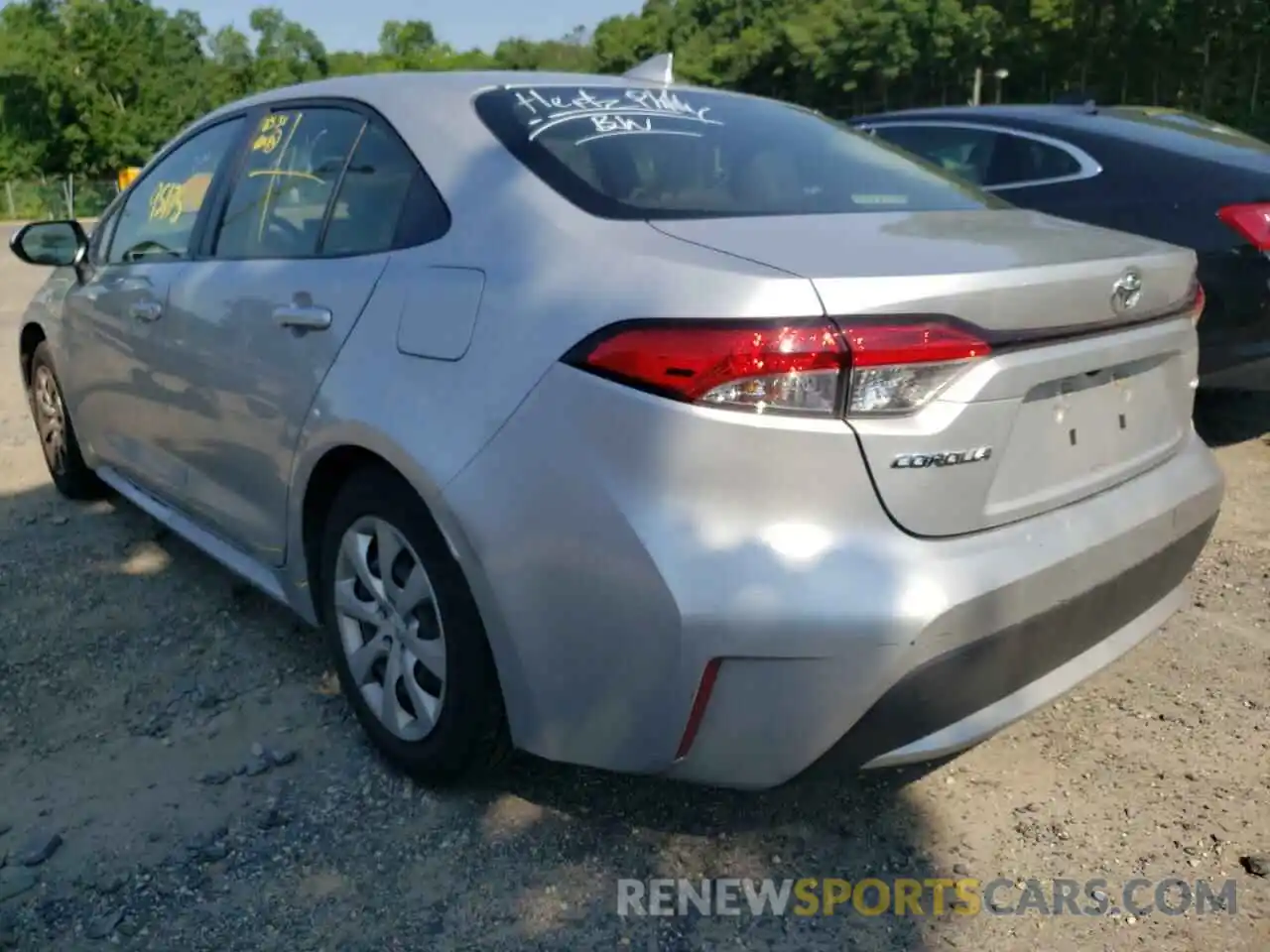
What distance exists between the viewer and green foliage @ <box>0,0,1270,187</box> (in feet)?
140

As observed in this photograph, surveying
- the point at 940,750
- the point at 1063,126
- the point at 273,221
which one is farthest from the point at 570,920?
the point at 1063,126

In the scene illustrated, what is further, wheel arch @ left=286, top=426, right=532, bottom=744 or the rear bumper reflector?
wheel arch @ left=286, top=426, right=532, bottom=744

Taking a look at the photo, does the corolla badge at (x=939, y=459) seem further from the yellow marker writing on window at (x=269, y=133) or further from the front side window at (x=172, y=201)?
the front side window at (x=172, y=201)

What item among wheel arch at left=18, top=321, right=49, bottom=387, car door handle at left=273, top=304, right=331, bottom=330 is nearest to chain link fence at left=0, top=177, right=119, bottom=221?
wheel arch at left=18, top=321, right=49, bottom=387

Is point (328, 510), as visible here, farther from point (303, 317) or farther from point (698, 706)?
point (698, 706)

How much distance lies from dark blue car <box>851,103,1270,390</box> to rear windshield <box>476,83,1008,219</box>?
6.86 ft

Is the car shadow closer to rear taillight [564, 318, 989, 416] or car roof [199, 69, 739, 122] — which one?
car roof [199, 69, 739, 122]

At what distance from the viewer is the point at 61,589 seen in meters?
3.98

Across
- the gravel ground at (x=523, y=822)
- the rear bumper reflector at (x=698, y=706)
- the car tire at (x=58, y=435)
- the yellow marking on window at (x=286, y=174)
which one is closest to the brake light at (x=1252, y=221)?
the gravel ground at (x=523, y=822)

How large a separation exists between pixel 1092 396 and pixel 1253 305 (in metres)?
2.80

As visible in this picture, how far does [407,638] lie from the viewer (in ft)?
8.51

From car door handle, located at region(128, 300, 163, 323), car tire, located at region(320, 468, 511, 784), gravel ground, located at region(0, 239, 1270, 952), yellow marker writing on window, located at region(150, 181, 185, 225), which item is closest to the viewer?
gravel ground, located at region(0, 239, 1270, 952)

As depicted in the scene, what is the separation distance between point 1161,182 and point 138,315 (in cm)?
389

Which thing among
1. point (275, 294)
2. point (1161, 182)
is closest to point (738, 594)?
point (275, 294)
